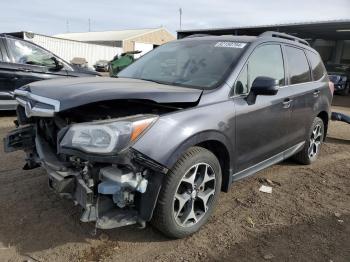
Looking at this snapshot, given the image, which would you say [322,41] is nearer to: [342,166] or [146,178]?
[342,166]

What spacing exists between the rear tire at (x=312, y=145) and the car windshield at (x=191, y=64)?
2103 mm

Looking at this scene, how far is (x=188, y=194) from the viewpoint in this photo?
327 centimetres

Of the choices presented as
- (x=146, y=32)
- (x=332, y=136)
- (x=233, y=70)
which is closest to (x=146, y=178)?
(x=233, y=70)

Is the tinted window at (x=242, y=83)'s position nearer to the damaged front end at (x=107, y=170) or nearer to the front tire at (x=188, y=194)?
the front tire at (x=188, y=194)

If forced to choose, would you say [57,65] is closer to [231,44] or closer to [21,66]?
[21,66]

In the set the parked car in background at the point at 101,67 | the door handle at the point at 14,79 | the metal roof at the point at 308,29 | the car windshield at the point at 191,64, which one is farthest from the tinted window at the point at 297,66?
the parked car in background at the point at 101,67

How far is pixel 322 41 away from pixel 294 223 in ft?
Answer: 89.7

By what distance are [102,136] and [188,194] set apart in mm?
982

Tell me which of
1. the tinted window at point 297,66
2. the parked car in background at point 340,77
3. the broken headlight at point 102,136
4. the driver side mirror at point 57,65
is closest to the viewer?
the broken headlight at point 102,136

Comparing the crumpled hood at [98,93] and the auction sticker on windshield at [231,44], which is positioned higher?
the auction sticker on windshield at [231,44]

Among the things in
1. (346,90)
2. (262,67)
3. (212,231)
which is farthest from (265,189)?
(346,90)

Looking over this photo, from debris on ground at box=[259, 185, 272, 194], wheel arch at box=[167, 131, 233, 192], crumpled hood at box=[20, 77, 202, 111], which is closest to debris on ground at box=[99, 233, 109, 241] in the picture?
wheel arch at box=[167, 131, 233, 192]

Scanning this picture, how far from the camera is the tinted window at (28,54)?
801 centimetres

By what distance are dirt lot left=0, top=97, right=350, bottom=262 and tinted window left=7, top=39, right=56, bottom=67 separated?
397cm
